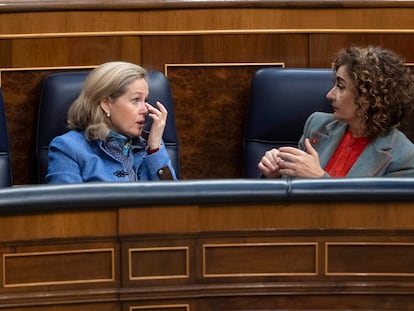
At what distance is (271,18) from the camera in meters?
2.26

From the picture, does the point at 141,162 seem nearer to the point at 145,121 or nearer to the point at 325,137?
the point at 145,121

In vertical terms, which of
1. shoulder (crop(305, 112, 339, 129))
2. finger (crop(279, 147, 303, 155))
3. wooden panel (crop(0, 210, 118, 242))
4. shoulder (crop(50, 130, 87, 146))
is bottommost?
wooden panel (crop(0, 210, 118, 242))

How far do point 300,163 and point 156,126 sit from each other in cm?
31

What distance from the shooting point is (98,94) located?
6.63ft

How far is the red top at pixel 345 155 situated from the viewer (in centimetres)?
196

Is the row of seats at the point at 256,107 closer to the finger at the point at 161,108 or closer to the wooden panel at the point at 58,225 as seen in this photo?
the finger at the point at 161,108

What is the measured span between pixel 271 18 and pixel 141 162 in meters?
0.45

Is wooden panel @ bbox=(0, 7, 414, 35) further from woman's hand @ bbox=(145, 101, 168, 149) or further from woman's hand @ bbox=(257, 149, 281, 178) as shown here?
woman's hand @ bbox=(257, 149, 281, 178)

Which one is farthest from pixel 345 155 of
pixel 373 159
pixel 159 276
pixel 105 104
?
pixel 159 276

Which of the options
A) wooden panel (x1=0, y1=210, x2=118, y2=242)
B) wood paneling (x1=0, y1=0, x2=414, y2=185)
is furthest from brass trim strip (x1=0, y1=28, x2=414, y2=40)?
wooden panel (x1=0, y1=210, x2=118, y2=242)

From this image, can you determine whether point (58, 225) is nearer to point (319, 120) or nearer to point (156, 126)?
point (156, 126)

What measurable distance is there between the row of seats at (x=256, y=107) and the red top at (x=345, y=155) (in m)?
0.17

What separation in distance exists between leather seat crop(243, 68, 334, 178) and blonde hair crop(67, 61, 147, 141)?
279mm

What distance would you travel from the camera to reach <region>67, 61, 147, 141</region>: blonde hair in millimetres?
2021
